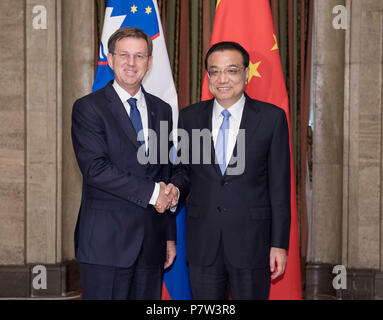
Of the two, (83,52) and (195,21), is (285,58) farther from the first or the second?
(83,52)

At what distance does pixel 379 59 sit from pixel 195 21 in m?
1.91

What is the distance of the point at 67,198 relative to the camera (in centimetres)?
481

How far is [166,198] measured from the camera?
242 cm

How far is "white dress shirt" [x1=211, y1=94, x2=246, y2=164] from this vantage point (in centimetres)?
251

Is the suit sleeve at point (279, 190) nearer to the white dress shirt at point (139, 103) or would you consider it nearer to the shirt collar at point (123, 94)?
the white dress shirt at point (139, 103)

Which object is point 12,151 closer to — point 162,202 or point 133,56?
point 133,56

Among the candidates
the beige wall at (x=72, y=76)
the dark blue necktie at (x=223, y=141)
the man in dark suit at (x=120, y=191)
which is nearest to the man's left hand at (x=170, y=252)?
the man in dark suit at (x=120, y=191)

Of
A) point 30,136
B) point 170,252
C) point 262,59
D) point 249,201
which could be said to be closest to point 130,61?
point 249,201

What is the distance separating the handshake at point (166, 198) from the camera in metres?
2.41

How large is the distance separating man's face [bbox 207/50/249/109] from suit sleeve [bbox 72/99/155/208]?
64 centimetres

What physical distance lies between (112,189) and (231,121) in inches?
30.0

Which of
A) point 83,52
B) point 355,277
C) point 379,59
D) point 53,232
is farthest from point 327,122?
point 53,232

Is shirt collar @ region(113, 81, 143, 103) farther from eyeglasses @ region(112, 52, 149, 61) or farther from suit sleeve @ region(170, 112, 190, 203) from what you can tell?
suit sleeve @ region(170, 112, 190, 203)

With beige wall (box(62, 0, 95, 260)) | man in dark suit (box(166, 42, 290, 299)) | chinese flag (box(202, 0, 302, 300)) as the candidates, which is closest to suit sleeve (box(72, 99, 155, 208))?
man in dark suit (box(166, 42, 290, 299))
